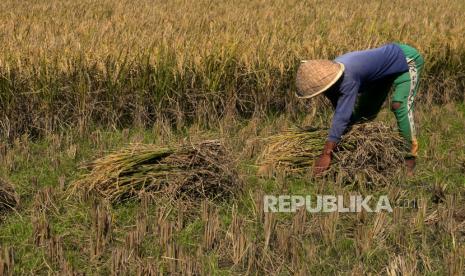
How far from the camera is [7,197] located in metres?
3.07

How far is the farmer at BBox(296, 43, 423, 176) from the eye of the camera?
10.6ft

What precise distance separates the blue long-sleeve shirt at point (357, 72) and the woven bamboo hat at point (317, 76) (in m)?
0.09

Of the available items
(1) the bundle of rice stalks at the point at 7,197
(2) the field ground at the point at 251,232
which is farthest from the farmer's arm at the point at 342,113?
(1) the bundle of rice stalks at the point at 7,197

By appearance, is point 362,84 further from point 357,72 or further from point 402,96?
point 402,96

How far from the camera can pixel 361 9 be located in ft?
29.7

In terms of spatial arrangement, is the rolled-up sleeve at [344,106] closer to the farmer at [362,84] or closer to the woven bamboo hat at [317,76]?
the farmer at [362,84]

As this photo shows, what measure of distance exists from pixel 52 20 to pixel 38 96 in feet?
9.12

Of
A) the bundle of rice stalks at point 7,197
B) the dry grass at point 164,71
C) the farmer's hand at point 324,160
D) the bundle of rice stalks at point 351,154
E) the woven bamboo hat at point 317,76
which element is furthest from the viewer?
the dry grass at point 164,71

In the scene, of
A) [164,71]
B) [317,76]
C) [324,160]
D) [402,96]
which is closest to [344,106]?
[317,76]

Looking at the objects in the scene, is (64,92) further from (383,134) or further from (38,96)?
(383,134)

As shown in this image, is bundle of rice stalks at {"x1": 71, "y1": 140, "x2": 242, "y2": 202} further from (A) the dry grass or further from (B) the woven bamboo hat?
(A) the dry grass

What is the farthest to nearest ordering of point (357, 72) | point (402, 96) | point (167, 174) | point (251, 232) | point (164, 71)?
point (164, 71), point (402, 96), point (357, 72), point (167, 174), point (251, 232)

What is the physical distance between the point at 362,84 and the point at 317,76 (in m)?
0.47

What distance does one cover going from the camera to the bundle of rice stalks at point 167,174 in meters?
3.14
